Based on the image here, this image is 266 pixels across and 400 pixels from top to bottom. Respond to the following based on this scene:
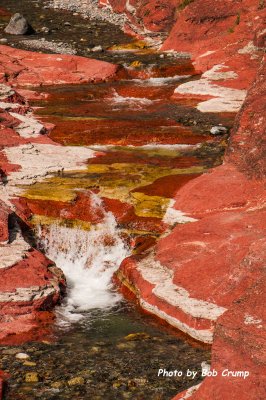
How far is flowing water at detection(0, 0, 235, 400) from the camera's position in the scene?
11039 millimetres

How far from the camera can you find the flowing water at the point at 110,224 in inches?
435

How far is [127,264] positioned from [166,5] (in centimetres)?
2986

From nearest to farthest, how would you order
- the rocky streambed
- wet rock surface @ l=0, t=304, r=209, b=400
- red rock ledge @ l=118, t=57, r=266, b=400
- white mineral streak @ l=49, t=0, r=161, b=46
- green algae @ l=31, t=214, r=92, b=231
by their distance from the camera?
red rock ledge @ l=118, t=57, r=266, b=400
wet rock surface @ l=0, t=304, r=209, b=400
the rocky streambed
green algae @ l=31, t=214, r=92, b=231
white mineral streak @ l=49, t=0, r=161, b=46

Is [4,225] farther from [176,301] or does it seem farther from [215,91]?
[215,91]

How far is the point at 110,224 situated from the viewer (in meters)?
16.2

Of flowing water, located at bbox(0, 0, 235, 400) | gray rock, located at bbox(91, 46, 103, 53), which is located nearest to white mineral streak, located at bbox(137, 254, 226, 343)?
flowing water, located at bbox(0, 0, 235, 400)

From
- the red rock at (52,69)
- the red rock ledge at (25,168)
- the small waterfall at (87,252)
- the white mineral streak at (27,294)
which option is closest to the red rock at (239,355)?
the red rock ledge at (25,168)

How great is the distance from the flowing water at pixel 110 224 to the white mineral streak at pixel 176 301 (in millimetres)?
194

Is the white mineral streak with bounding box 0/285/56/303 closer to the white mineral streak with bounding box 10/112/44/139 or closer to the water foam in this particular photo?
the white mineral streak with bounding box 10/112/44/139

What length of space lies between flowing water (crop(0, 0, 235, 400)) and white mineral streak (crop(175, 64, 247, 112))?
22.4 inches

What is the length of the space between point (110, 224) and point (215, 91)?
1286cm

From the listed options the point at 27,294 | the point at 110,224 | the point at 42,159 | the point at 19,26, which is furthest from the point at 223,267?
the point at 19,26

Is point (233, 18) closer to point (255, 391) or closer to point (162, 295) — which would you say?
point (162, 295)

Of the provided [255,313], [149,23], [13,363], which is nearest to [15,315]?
[13,363]
